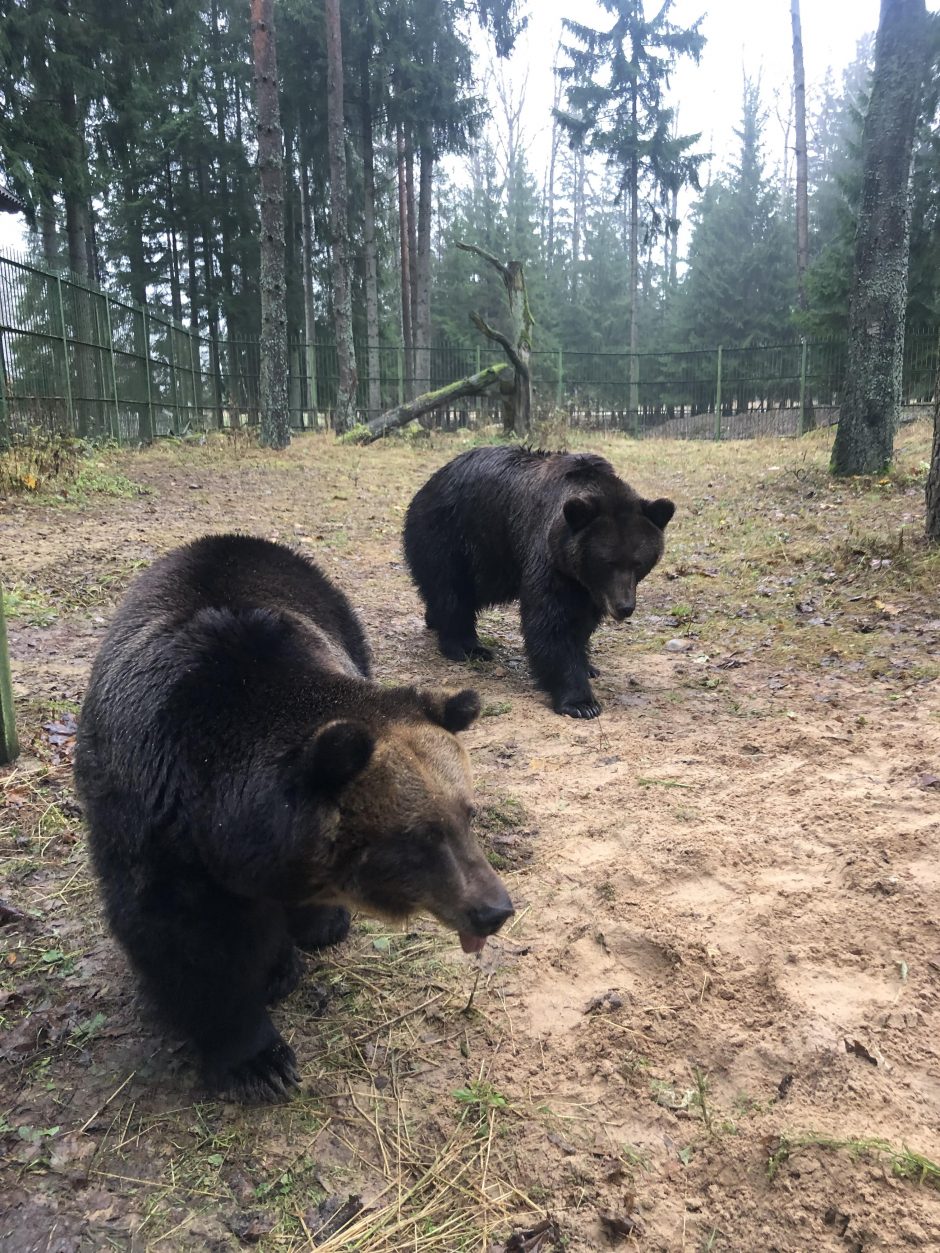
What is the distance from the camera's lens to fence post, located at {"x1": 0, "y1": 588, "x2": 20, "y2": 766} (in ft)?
13.5

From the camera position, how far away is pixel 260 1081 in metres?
2.52

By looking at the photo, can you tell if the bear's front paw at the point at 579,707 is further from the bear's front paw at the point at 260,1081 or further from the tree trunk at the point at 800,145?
the tree trunk at the point at 800,145

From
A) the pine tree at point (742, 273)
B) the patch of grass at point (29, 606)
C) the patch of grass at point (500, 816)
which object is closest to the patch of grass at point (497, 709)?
the patch of grass at point (500, 816)

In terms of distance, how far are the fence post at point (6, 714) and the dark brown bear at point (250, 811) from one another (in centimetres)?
172

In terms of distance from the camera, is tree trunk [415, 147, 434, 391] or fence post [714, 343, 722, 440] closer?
tree trunk [415, 147, 434, 391]

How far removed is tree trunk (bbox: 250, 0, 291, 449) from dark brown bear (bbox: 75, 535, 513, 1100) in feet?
54.8

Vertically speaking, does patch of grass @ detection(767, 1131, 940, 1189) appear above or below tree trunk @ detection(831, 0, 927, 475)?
below

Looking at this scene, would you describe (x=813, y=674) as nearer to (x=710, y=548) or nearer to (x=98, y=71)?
(x=710, y=548)

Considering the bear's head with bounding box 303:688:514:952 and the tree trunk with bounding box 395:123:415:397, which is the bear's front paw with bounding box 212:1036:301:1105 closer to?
the bear's head with bounding box 303:688:514:952

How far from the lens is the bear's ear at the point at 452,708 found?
2.40 meters

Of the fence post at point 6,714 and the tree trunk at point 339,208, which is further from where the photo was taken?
the tree trunk at point 339,208

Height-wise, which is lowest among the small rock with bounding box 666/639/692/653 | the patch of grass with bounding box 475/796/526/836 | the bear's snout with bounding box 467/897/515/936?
the patch of grass with bounding box 475/796/526/836

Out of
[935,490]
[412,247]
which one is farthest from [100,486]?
[412,247]

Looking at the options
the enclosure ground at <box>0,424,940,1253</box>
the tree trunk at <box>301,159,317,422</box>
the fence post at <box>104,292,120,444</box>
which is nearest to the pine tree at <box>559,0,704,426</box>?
the tree trunk at <box>301,159,317,422</box>
